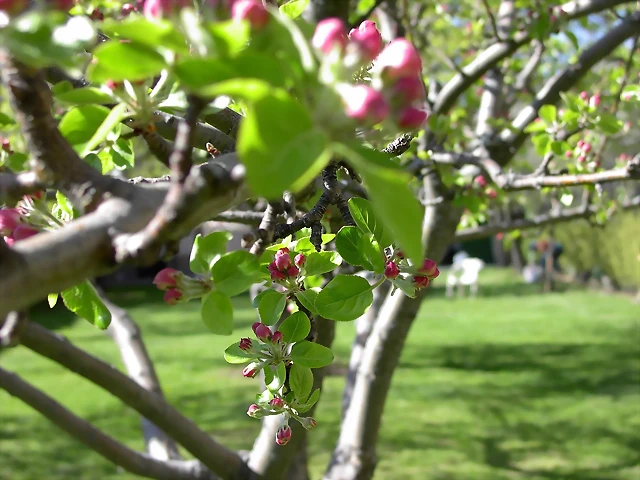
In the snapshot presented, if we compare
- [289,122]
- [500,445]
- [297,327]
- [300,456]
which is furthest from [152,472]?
[500,445]

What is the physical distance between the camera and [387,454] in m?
5.75

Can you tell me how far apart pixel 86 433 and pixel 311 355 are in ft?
5.08

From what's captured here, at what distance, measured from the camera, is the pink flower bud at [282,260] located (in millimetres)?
1063

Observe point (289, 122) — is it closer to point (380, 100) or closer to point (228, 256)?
point (380, 100)

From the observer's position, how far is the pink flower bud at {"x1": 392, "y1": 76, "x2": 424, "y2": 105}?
576 mm

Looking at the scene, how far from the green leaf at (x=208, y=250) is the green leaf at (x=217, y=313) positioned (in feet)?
0.14

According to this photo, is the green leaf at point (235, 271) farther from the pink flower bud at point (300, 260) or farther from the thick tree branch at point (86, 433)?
the thick tree branch at point (86, 433)

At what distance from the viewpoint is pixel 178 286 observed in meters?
0.83

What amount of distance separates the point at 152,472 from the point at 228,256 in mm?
1798

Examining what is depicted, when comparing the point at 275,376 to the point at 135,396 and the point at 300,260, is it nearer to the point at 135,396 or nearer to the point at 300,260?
the point at 300,260

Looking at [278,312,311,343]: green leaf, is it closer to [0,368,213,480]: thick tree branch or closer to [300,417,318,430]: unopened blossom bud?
[300,417,318,430]: unopened blossom bud

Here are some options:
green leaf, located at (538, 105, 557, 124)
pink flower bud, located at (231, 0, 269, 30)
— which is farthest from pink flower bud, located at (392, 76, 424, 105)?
green leaf, located at (538, 105, 557, 124)

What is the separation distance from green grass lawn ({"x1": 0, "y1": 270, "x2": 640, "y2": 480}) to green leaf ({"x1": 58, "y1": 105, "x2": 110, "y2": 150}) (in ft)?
16.2

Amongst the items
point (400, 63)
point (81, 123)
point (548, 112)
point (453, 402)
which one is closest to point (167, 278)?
point (81, 123)
